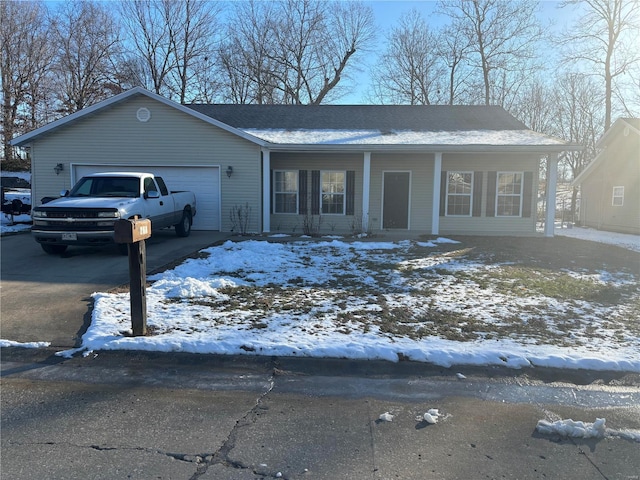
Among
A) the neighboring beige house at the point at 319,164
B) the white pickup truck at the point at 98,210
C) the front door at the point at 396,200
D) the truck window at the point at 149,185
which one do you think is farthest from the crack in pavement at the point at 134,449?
the front door at the point at 396,200

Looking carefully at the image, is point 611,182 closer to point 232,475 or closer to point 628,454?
point 628,454

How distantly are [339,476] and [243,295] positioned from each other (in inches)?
172

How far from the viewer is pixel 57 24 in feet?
118

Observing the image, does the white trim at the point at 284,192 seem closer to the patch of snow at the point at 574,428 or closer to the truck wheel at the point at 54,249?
the truck wheel at the point at 54,249

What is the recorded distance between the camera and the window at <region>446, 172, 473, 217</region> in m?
15.9

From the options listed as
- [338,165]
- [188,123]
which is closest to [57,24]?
[188,123]

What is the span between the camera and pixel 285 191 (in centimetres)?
1606

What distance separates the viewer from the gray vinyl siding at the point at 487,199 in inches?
617

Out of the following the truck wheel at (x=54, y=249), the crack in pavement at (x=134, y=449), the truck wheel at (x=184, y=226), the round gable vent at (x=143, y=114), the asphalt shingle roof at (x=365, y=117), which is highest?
the asphalt shingle roof at (x=365, y=117)

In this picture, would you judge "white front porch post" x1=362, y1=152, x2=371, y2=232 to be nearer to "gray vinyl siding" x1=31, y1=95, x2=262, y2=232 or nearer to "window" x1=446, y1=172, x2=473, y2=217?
"window" x1=446, y1=172, x2=473, y2=217

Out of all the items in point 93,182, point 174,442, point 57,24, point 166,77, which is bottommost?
point 174,442

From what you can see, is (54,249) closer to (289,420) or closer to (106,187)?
(106,187)

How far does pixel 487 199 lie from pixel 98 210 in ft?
40.5

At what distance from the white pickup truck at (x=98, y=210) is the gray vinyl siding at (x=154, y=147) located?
2.91 meters
